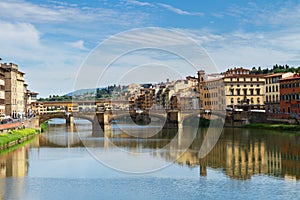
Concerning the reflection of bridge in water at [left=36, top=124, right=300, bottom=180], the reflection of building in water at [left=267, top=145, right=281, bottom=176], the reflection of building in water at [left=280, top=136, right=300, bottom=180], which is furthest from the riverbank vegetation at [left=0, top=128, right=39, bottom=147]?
the reflection of building in water at [left=280, top=136, right=300, bottom=180]

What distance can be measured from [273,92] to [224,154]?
33.8m

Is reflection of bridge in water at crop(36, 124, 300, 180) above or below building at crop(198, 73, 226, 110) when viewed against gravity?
below

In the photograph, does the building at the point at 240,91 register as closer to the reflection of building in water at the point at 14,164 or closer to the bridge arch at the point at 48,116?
the bridge arch at the point at 48,116

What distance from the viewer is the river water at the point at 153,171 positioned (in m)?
21.0

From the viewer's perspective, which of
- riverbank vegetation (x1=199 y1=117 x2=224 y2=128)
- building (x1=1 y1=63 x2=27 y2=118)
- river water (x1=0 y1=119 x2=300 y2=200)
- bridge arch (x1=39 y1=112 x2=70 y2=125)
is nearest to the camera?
river water (x1=0 y1=119 x2=300 y2=200)

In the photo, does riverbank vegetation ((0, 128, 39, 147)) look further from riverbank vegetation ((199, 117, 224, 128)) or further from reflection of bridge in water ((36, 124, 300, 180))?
riverbank vegetation ((199, 117, 224, 128))

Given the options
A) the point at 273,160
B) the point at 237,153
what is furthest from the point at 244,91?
the point at 273,160

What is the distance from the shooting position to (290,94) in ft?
191

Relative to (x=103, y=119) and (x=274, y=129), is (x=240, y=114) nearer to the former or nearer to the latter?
(x=274, y=129)

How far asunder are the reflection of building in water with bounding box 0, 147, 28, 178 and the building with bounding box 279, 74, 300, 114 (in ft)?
107

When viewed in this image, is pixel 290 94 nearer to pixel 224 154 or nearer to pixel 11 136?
pixel 224 154

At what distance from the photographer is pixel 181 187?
22031 millimetres

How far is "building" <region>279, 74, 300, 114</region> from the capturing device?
56.6 metres

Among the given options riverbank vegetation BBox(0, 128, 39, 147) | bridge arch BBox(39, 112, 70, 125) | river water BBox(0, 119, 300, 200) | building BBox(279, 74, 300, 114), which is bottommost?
river water BBox(0, 119, 300, 200)
